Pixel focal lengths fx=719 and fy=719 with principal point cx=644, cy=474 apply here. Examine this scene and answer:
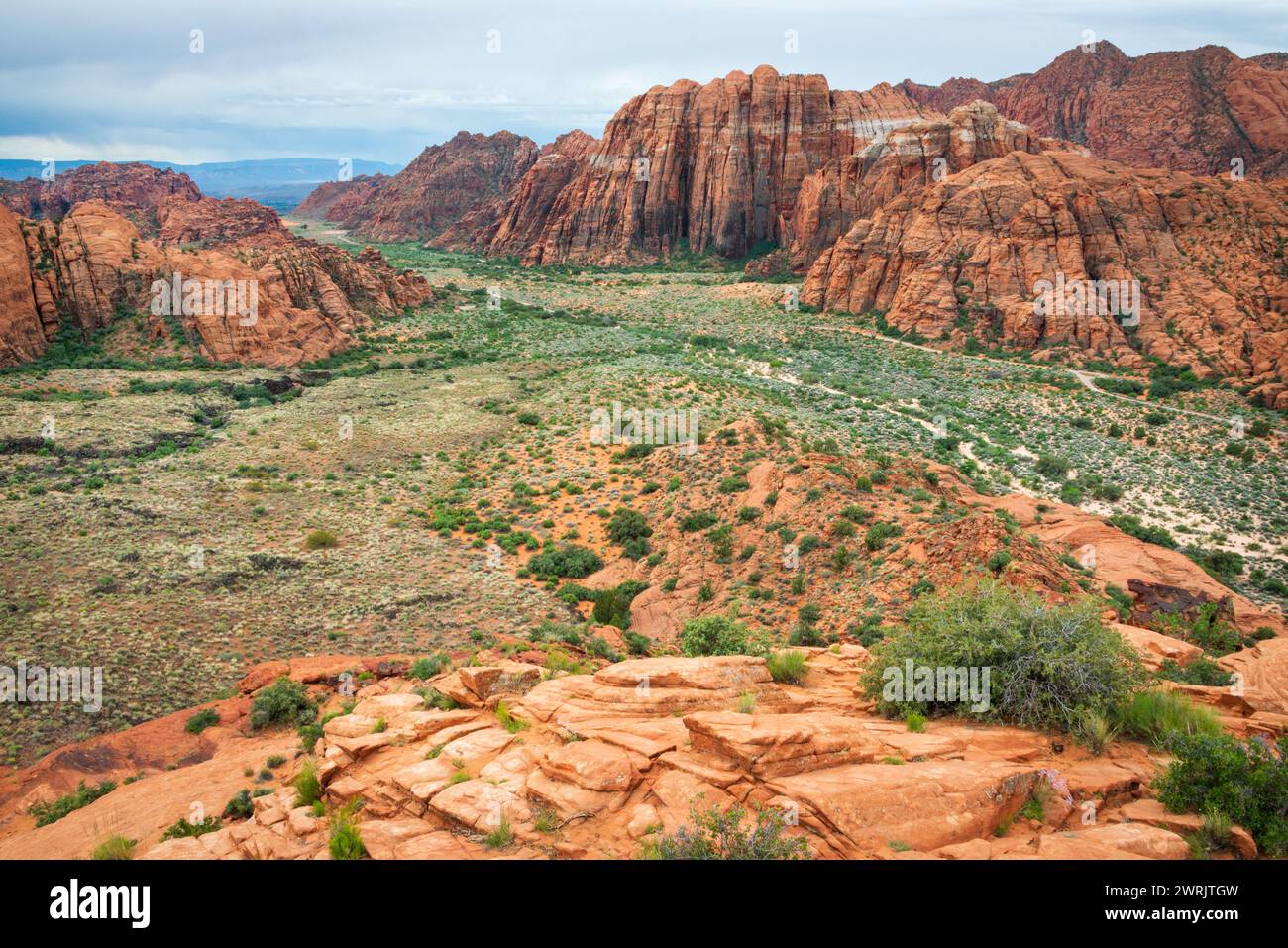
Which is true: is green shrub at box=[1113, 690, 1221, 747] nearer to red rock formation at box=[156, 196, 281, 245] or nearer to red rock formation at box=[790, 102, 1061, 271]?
red rock formation at box=[790, 102, 1061, 271]

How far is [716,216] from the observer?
329 feet

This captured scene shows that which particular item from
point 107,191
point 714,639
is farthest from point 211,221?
point 714,639

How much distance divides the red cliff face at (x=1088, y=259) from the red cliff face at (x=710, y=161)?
33.8 metres

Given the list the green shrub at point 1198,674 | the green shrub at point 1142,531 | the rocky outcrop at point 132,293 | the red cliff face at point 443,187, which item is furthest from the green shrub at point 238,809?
the red cliff face at point 443,187

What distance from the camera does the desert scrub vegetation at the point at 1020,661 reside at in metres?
9.04

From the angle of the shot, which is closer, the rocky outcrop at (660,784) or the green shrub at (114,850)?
the rocky outcrop at (660,784)

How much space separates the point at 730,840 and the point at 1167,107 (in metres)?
150

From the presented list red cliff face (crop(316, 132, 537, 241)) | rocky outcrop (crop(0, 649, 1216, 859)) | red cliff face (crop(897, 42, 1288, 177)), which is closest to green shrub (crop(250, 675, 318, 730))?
rocky outcrop (crop(0, 649, 1216, 859))

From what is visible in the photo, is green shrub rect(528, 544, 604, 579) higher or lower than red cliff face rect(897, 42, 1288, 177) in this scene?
lower

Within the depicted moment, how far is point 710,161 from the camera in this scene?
100125 mm

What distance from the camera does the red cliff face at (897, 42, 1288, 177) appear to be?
343 ft

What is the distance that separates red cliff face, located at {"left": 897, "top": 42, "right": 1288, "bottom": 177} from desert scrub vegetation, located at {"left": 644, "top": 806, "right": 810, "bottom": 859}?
412 feet

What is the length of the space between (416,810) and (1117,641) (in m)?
9.07

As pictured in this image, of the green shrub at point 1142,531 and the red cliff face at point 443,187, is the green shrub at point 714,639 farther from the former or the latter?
the red cliff face at point 443,187
